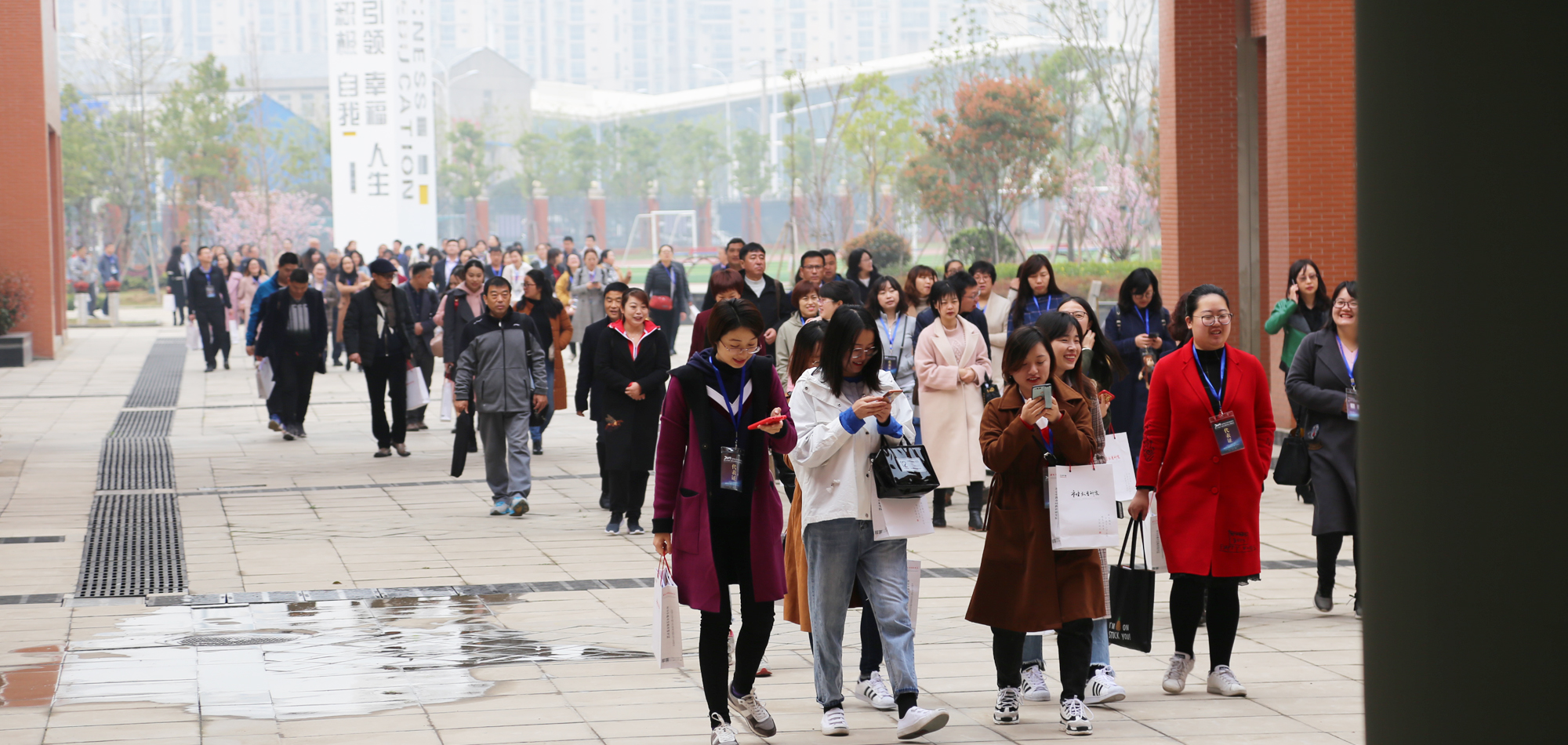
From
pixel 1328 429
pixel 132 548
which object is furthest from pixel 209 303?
pixel 1328 429

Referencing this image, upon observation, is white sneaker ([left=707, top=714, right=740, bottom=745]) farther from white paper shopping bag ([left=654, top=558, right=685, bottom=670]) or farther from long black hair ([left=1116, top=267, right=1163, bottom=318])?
long black hair ([left=1116, top=267, right=1163, bottom=318])

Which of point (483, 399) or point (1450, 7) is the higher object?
point (1450, 7)

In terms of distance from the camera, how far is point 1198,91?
17375mm

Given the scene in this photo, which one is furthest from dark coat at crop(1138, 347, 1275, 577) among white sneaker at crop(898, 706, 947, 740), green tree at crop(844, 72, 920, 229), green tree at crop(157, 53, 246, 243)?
green tree at crop(157, 53, 246, 243)

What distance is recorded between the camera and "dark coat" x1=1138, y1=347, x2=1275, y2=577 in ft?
20.7

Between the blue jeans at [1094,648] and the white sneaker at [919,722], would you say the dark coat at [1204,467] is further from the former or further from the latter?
the white sneaker at [919,722]

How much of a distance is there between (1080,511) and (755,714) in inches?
53.0

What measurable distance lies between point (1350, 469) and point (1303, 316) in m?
2.89

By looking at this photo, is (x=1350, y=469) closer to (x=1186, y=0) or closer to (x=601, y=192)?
(x=1186, y=0)

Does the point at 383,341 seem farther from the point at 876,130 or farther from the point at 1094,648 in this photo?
the point at 876,130

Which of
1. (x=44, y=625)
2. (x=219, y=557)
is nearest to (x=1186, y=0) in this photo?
(x=219, y=557)

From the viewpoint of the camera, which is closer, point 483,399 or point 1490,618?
point 1490,618

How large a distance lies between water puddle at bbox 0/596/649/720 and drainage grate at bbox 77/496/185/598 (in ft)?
2.66

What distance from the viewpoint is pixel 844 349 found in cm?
577
